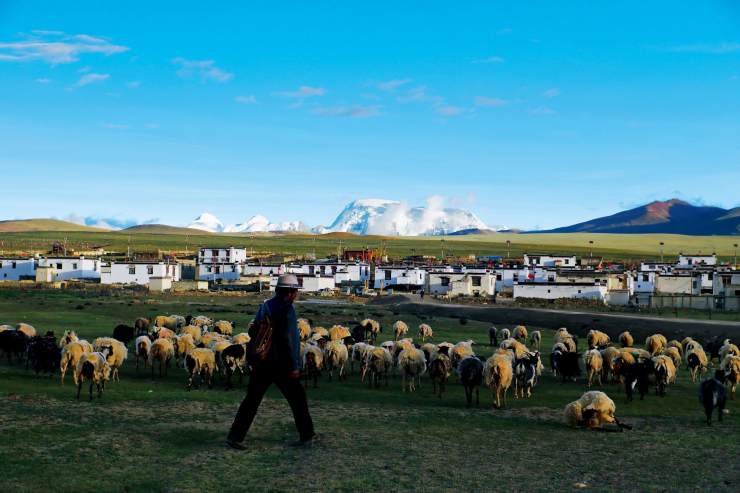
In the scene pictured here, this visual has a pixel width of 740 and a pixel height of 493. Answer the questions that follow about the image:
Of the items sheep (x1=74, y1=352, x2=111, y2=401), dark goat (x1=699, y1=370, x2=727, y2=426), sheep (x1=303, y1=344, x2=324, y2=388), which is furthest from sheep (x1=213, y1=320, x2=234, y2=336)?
dark goat (x1=699, y1=370, x2=727, y2=426)

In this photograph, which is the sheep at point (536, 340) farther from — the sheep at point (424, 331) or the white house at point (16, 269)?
the white house at point (16, 269)

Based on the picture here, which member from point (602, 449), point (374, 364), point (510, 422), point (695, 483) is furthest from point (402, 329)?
point (695, 483)

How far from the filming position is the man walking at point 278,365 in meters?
11.4

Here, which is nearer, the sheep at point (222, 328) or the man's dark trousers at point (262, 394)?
the man's dark trousers at point (262, 394)

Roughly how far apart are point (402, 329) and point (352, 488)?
25439 mm

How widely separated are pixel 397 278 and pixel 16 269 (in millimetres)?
49470

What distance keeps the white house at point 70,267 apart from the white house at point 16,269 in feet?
4.96

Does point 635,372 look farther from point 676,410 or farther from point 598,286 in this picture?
point 598,286

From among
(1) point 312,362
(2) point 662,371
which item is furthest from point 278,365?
(2) point 662,371

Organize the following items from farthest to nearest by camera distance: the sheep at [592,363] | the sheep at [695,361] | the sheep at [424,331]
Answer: the sheep at [424,331], the sheep at [695,361], the sheep at [592,363]

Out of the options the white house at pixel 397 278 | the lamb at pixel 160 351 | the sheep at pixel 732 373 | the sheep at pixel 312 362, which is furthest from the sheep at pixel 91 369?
the white house at pixel 397 278

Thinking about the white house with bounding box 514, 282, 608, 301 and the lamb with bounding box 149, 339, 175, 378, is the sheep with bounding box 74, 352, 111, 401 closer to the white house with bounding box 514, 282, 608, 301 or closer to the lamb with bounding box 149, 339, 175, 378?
the lamb with bounding box 149, 339, 175, 378

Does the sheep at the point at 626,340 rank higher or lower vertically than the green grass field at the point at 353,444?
lower

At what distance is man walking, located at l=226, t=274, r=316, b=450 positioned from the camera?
11422 mm
